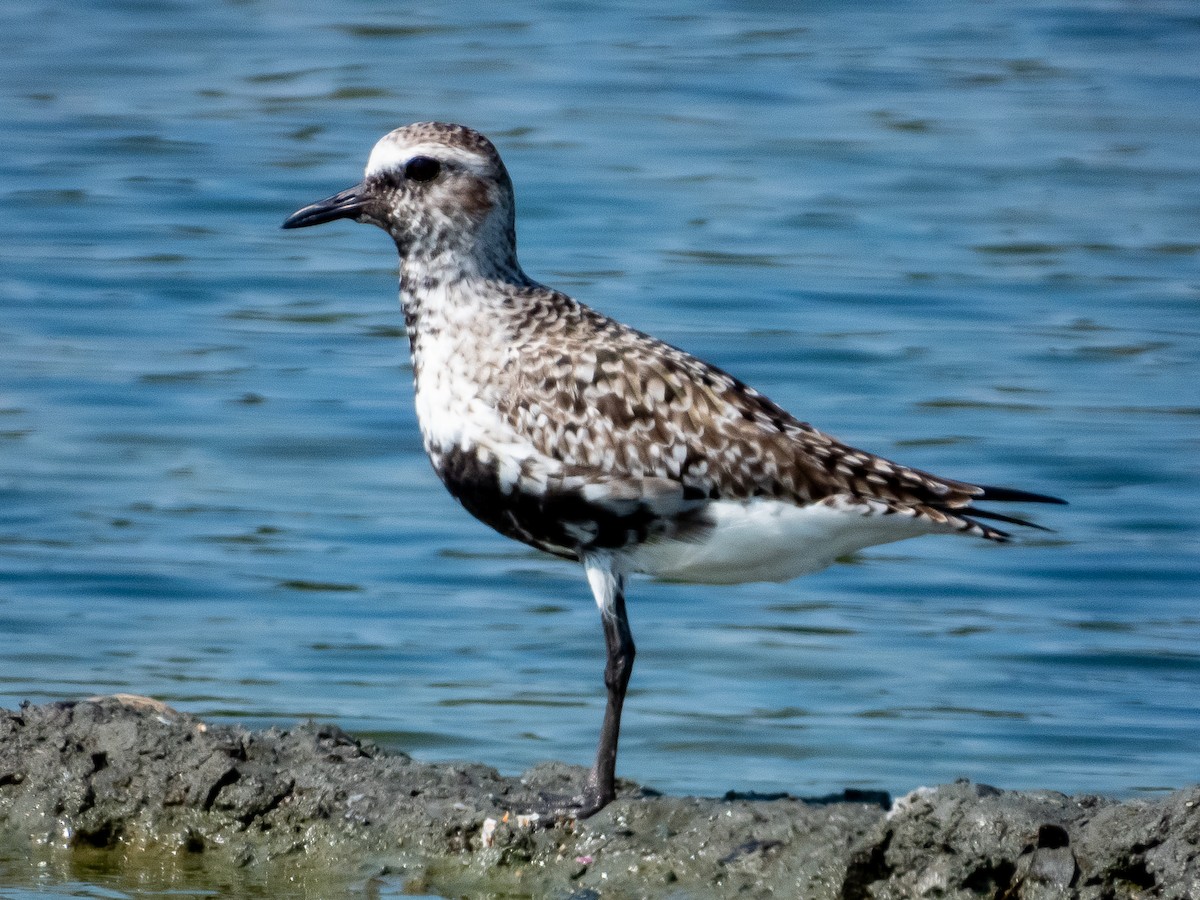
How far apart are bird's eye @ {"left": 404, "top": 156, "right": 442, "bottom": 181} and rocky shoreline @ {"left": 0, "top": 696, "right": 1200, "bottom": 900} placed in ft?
6.27

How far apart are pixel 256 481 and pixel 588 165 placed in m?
7.28

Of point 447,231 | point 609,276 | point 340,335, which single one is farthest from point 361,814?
point 609,276

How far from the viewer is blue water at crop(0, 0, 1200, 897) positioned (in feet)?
35.0

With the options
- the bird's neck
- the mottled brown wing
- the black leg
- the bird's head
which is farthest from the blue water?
the bird's head

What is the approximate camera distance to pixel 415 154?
8102 millimetres

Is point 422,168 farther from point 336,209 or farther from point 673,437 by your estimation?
point 673,437

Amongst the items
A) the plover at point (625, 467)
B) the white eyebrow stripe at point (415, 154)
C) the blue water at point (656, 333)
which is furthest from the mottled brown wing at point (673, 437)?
the blue water at point (656, 333)

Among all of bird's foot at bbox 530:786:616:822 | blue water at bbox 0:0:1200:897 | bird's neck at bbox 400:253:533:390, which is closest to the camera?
bird's foot at bbox 530:786:616:822

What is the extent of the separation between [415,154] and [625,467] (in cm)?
134

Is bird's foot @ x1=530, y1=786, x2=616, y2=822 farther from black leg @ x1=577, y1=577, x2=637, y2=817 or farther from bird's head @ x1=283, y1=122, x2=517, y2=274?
bird's head @ x1=283, y1=122, x2=517, y2=274

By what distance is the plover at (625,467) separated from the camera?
7.70 metres

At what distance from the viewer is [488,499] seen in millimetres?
7773

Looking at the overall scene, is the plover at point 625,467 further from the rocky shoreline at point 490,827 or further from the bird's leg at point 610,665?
the rocky shoreline at point 490,827

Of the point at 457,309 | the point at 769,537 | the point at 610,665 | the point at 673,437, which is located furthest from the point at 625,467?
the point at 457,309
